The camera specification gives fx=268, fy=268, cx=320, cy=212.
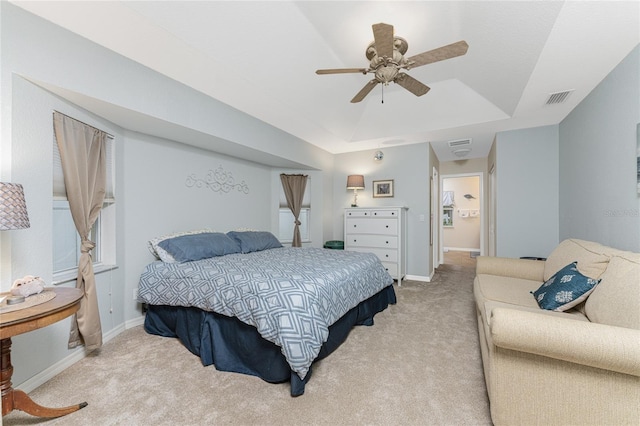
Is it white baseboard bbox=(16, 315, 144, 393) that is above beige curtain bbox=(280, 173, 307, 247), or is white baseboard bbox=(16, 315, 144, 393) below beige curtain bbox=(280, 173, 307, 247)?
below

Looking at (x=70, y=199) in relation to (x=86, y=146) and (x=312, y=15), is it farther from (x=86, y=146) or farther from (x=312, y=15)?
(x=312, y=15)

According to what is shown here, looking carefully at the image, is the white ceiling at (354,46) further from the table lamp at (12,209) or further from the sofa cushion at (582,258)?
the sofa cushion at (582,258)

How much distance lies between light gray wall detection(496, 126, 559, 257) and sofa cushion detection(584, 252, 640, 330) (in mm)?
2438

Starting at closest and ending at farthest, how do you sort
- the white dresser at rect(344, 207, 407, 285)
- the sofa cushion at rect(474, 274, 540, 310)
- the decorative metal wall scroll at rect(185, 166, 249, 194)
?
1. the sofa cushion at rect(474, 274, 540, 310)
2. the decorative metal wall scroll at rect(185, 166, 249, 194)
3. the white dresser at rect(344, 207, 407, 285)

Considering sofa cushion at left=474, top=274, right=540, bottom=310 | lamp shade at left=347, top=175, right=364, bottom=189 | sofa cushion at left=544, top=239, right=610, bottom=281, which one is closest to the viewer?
sofa cushion at left=544, top=239, right=610, bottom=281

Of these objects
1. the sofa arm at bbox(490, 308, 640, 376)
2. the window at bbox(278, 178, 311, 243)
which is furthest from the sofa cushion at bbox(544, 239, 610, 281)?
the window at bbox(278, 178, 311, 243)

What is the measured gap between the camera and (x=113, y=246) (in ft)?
8.64

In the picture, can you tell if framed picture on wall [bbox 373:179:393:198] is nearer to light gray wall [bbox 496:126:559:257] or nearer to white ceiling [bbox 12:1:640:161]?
white ceiling [bbox 12:1:640:161]

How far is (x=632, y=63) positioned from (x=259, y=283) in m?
3.22

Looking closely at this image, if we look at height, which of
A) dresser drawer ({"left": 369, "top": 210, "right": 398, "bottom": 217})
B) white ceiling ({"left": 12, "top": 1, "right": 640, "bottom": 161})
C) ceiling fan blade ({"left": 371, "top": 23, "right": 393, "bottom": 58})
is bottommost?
dresser drawer ({"left": 369, "top": 210, "right": 398, "bottom": 217})

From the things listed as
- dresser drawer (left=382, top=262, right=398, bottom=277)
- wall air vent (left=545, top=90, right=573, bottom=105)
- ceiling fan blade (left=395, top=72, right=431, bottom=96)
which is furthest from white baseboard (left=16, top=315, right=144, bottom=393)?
wall air vent (left=545, top=90, right=573, bottom=105)

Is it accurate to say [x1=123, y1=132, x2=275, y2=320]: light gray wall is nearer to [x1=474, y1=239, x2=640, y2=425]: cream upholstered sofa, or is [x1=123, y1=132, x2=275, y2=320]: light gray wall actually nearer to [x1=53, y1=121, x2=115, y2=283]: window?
[x1=53, y1=121, x2=115, y2=283]: window

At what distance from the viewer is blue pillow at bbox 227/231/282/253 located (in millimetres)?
3463

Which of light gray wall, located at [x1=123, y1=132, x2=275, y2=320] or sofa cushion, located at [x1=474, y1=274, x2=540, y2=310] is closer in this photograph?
sofa cushion, located at [x1=474, y1=274, x2=540, y2=310]
